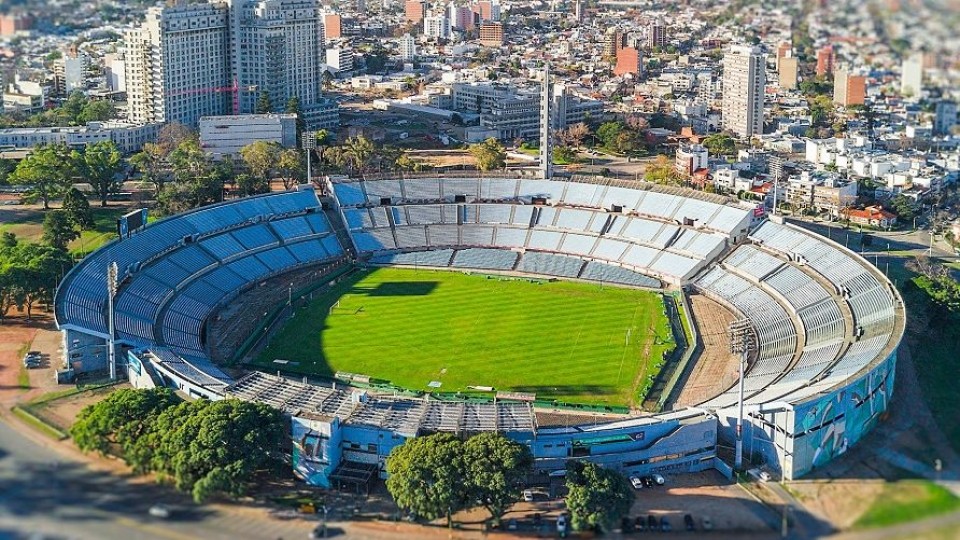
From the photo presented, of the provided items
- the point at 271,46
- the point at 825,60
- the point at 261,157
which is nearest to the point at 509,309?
the point at 261,157

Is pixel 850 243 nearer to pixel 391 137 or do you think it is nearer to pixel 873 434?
pixel 873 434

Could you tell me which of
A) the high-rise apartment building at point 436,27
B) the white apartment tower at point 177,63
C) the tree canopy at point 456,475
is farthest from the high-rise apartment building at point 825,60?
the tree canopy at point 456,475

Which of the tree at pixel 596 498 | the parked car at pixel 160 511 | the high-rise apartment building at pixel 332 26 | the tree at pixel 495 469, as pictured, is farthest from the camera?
the high-rise apartment building at pixel 332 26

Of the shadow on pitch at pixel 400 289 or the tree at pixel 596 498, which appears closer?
the tree at pixel 596 498

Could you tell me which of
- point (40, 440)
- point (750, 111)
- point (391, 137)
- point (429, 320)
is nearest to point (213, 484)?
point (40, 440)

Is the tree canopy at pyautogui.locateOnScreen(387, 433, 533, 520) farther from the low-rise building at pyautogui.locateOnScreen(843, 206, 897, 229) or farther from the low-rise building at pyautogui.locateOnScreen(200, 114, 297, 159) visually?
the low-rise building at pyautogui.locateOnScreen(200, 114, 297, 159)

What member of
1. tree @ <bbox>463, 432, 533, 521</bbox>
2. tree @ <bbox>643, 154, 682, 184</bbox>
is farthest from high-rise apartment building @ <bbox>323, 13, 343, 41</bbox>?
tree @ <bbox>463, 432, 533, 521</bbox>

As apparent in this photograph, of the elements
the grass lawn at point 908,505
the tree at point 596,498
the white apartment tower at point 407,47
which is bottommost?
the tree at point 596,498

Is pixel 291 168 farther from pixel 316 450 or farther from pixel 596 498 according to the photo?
pixel 596 498

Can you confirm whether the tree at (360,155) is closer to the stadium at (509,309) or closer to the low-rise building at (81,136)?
the stadium at (509,309)
